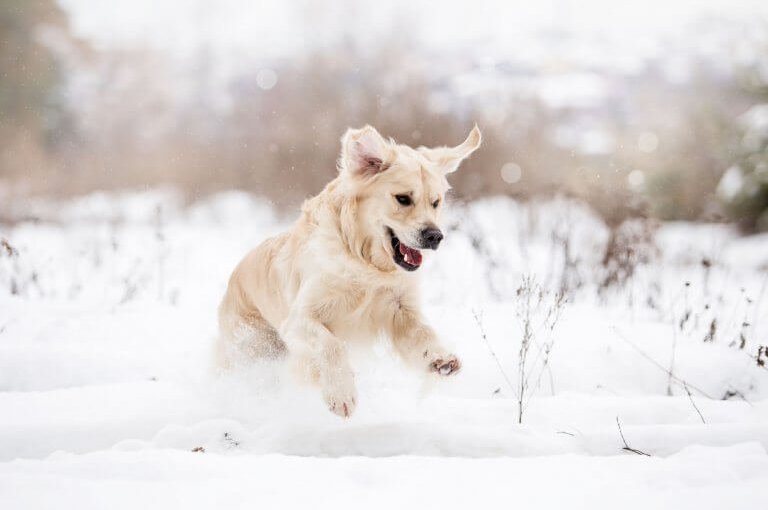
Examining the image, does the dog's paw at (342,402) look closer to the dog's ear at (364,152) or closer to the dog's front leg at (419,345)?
the dog's front leg at (419,345)

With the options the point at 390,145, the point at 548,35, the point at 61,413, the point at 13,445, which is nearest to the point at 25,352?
the point at 61,413

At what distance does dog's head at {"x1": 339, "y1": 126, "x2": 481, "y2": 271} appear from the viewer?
287cm

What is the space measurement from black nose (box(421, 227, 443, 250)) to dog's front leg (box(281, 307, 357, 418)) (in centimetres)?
63

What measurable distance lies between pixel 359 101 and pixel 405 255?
29.1 ft

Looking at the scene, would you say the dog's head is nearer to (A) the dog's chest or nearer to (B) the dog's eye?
(B) the dog's eye

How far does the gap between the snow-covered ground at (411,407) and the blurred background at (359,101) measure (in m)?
4.60

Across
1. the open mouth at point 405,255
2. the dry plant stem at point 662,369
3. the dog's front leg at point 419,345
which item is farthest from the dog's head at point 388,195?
the dry plant stem at point 662,369

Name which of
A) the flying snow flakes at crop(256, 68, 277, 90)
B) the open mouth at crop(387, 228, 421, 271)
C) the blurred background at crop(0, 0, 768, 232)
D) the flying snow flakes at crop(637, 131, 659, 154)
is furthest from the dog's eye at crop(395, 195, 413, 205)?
the flying snow flakes at crop(637, 131, 659, 154)

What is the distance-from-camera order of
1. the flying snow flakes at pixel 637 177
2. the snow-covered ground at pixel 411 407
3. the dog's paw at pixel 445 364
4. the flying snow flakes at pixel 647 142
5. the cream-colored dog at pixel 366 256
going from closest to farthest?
the snow-covered ground at pixel 411 407 → the dog's paw at pixel 445 364 → the cream-colored dog at pixel 366 256 → the flying snow flakes at pixel 637 177 → the flying snow flakes at pixel 647 142

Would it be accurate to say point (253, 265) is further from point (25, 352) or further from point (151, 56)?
point (151, 56)

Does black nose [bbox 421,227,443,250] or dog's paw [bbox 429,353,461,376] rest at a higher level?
black nose [bbox 421,227,443,250]

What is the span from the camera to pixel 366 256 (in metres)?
2.96

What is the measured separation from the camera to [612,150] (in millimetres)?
12117

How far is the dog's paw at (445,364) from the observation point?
2691 mm
